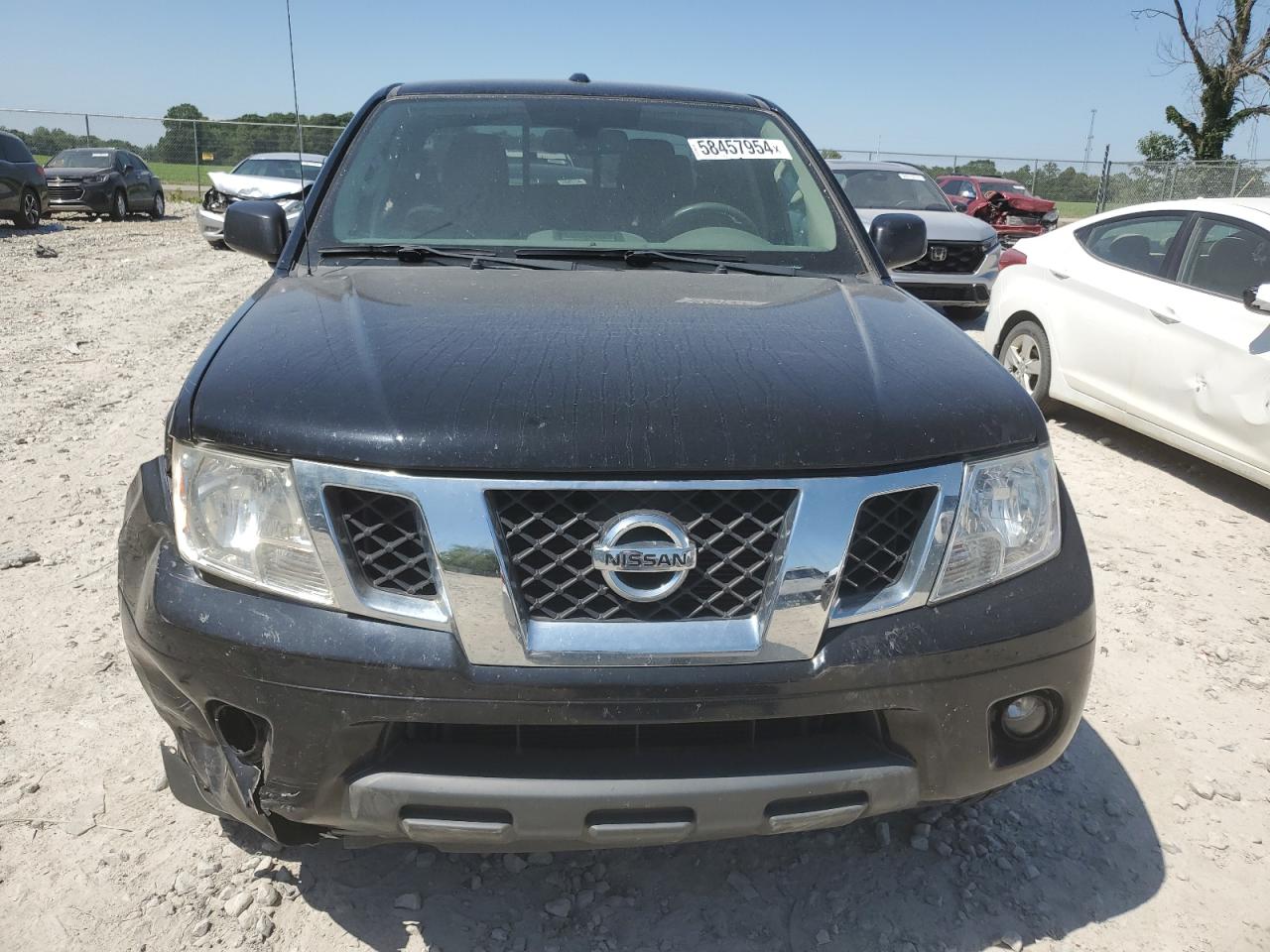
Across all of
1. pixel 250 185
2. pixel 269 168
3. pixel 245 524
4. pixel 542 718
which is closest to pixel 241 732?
pixel 245 524

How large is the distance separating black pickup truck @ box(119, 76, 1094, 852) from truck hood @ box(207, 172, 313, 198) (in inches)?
579

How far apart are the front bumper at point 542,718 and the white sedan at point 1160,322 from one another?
377cm

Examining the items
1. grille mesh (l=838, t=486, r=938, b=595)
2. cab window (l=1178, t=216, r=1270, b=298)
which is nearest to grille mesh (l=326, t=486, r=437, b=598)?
grille mesh (l=838, t=486, r=938, b=595)

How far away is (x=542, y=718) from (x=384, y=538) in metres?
0.40

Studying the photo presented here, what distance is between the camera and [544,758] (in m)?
1.76

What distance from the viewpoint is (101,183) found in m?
20.1

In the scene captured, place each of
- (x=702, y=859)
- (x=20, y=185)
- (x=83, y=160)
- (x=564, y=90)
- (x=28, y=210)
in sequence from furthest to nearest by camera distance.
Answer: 1. (x=83, y=160)
2. (x=28, y=210)
3. (x=20, y=185)
4. (x=564, y=90)
5. (x=702, y=859)

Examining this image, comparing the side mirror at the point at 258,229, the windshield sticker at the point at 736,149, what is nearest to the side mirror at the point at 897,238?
the windshield sticker at the point at 736,149

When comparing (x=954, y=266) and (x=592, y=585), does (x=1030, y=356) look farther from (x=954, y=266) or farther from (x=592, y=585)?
(x=592, y=585)

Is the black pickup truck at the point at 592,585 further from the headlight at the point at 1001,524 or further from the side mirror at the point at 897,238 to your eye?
the side mirror at the point at 897,238

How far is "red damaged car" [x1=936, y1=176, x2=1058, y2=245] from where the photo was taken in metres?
17.1

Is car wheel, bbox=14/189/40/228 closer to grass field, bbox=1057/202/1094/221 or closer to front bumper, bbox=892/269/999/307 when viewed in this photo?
front bumper, bbox=892/269/999/307

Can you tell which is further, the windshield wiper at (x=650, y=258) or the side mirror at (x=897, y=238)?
the side mirror at (x=897, y=238)

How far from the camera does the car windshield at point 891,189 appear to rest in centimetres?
1111
